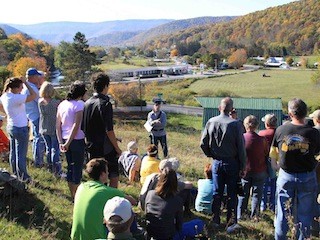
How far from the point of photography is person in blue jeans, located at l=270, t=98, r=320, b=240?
4281 millimetres

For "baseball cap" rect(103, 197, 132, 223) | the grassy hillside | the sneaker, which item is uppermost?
"baseball cap" rect(103, 197, 132, 223)

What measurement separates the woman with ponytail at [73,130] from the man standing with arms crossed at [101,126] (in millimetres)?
102

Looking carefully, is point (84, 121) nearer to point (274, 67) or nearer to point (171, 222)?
point (171, 222)

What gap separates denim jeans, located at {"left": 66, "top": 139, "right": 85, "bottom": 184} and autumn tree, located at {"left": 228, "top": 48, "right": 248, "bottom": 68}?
4372 inches

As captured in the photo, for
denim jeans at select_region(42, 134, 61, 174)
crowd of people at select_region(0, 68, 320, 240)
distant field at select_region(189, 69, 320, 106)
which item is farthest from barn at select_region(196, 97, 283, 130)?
distant field at select_region(189, 69, 320, 106)

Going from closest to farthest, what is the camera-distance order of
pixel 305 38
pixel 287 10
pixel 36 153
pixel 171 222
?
1. pixel 171 222
2. pixel 36 153
3. pixel 305 38
4. pixel 287 10

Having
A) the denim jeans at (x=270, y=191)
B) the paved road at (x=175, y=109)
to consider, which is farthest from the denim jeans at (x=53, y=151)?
the paved road at (x=175, y=109)

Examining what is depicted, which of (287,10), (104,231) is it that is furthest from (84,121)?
(287,10)

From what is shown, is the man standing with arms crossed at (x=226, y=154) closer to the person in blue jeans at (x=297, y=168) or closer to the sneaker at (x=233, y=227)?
the sneaker at (x=233, y=227)

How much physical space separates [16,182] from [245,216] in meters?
3.19

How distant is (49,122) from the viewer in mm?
6473

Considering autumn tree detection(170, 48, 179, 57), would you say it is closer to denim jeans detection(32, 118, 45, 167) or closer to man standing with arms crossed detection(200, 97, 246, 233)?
denim jeans detection(32, 118, 45, 167)

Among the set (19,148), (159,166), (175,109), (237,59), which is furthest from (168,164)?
(237,59)

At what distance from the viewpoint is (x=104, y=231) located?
3.82 metres
